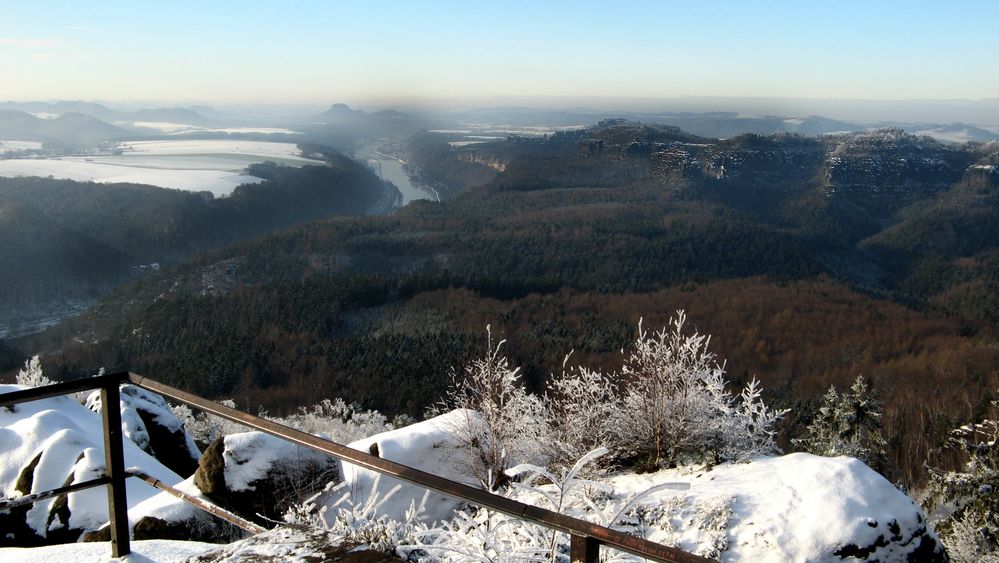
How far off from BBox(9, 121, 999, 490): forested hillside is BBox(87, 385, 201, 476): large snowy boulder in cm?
4641

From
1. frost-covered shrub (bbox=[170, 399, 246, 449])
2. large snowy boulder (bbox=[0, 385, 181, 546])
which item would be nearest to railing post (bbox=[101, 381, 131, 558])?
large snowy boulder (bbox=[0, 385, 181, 546])

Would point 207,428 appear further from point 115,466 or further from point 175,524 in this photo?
point 115,466

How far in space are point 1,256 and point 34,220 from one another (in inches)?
779

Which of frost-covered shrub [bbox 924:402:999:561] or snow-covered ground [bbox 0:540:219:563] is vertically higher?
snow-covered ground [bbox 0:540:219:563]

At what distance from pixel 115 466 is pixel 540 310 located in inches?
3919

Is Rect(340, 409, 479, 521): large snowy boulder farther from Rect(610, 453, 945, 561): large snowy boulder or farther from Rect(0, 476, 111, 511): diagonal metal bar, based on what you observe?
Rect(0, 476, 111, 511): diagonal metal bar

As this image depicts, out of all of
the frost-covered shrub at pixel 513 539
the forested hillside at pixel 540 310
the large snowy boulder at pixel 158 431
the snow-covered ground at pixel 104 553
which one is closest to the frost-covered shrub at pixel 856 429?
the forested hillside at pixel 540 310

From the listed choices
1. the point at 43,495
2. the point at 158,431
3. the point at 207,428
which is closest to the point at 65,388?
the point at 43,495

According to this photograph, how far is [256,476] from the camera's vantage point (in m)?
11.8

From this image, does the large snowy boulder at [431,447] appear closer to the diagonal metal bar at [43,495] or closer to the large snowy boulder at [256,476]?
the large snowy boulder at [256,476]

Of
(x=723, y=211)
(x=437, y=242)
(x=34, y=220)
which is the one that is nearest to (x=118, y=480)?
(x=437, y=242)

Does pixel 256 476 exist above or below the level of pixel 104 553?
below

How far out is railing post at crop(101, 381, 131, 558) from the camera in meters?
4.36

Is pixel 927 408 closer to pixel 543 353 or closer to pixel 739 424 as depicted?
pixel 543 353
